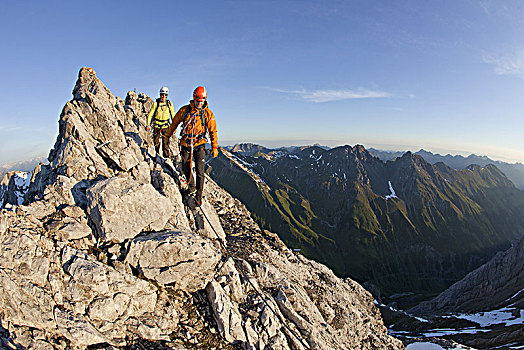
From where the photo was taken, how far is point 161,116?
22.2 meters

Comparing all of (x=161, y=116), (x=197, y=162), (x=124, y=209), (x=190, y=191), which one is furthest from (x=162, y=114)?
(x=124, y=209)

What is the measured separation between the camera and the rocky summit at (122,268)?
32.8 ft

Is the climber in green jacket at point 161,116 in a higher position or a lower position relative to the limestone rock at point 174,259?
higher

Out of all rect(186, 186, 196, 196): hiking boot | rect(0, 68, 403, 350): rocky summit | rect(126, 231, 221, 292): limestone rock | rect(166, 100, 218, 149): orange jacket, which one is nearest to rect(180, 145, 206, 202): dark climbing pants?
rect(166, 100, 218, 149): orange jacket

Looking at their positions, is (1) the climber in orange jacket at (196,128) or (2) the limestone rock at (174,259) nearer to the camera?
(2) the limestone rock at (174,259)

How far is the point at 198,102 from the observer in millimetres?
16594

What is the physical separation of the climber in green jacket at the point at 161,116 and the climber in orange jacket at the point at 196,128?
14.4 ft

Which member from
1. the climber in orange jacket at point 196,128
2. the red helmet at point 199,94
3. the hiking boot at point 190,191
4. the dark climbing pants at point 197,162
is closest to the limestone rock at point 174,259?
the dark climbing pants at point 197,162

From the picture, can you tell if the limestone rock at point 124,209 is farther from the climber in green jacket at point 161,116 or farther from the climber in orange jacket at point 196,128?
the climber in green jacket at point 161,116

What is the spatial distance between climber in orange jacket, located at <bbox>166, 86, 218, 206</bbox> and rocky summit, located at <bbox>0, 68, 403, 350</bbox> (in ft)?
8.30

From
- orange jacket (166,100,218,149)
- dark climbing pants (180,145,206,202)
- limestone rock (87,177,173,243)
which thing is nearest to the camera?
limestone rock (87,177,173,243)

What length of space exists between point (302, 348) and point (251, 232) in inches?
442

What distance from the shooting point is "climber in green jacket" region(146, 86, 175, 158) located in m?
21.7

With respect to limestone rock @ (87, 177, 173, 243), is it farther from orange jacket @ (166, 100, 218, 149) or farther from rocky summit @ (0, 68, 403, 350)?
orange jacket @ (166, 100, 218, 149)
